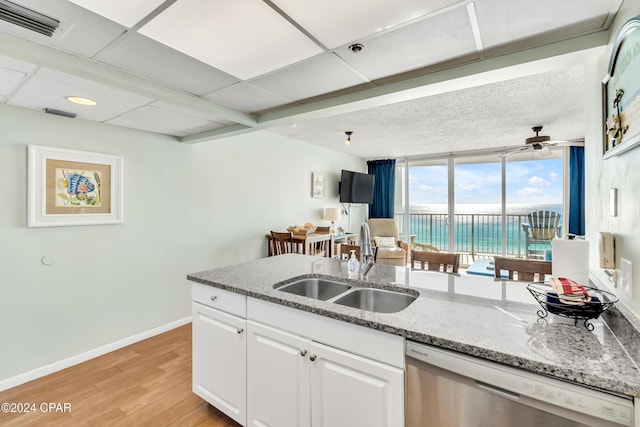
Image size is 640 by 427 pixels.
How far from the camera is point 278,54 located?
5.50 ft

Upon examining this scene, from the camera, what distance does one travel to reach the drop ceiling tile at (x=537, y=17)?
4.13ft

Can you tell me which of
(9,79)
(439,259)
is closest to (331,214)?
(439,259)

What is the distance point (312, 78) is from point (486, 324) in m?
1.74

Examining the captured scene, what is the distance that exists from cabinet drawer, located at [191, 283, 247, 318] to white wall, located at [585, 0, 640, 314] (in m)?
1.69

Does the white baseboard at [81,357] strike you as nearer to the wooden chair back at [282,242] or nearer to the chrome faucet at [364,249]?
the wooden chair back at [282,242]

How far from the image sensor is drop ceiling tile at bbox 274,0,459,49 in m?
1.25

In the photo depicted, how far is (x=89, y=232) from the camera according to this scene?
2.68 m

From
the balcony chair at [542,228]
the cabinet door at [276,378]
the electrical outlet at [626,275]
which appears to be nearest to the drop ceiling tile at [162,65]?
the cabinet door at [276,378]

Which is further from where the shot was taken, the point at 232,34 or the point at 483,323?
the point at 232,34

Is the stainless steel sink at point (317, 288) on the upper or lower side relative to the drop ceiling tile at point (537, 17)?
lower

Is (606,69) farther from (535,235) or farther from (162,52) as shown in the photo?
(535,235)

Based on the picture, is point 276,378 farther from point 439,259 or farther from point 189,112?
point 189,112

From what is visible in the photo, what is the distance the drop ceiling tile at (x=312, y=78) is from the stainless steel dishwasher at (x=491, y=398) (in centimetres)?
159

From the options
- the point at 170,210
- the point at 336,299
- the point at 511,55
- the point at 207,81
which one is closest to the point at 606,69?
the point at 511,55
